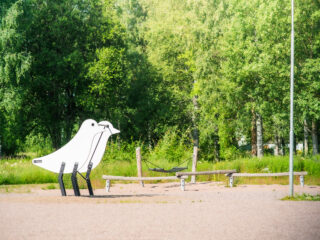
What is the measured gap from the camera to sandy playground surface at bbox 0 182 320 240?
7945 millimetres

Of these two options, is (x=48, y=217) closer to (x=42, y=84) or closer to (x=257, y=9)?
(x=257, y=9)

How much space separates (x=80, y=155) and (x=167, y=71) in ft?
75.8

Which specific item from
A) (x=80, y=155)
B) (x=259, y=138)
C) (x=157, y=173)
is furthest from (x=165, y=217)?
(x=259, y=138)

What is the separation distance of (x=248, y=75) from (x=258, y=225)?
71.9ft

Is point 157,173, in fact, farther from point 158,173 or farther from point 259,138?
point 259,138

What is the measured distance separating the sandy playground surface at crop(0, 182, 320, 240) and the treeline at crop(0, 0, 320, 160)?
15346mm

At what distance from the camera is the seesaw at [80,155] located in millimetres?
14602

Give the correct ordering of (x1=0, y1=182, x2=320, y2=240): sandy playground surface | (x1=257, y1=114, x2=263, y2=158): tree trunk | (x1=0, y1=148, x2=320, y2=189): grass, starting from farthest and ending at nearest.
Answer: (x1=257, y1=114, x2=263, y2=158): tree trunk, (x1=0, y1=148, x2=320, y2=189): grass, (x1=0, y1=182, x2=320, y2=240): sandy playground surface

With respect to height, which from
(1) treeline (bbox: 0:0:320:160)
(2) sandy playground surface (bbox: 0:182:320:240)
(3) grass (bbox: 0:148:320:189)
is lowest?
(2) sandy playground surface (bbox: 0:182:320:240)

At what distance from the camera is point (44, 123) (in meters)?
37.9

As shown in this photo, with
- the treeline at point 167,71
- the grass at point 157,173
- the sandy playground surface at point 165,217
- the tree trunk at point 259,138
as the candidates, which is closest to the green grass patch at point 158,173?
the grass at point 157,173

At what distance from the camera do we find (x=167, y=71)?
37250 mm

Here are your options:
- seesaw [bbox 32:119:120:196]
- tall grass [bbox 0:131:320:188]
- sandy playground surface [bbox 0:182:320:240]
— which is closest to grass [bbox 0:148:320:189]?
tall grass [bbox 0:131:320:188]

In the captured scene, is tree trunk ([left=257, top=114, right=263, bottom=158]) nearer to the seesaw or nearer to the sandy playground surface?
the sandy playground surface
